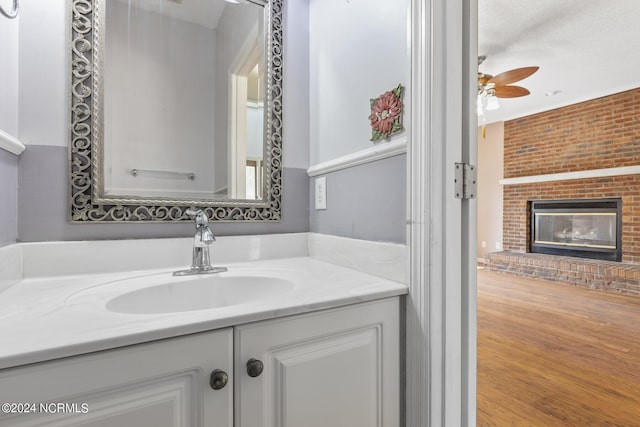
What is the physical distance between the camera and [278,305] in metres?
0.63

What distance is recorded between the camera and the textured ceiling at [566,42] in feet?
7.23

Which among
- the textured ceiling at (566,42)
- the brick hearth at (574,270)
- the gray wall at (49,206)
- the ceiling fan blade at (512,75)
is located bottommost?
the brick hearth at (574,270)

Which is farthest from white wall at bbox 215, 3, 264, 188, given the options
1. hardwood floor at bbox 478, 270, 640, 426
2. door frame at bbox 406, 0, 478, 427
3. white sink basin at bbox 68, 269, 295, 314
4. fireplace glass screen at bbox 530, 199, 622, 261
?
fireplace glass screen at bbox 530, 199, 622, 261

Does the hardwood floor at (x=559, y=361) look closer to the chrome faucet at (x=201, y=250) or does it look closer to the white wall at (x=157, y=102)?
the chrome faucet at (x=201, y=250)

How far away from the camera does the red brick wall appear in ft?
11.7

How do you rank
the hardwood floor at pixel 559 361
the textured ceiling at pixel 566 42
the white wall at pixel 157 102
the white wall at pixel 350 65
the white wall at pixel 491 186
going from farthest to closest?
the white wall at pixel 491 186 < the textured ceiling at pixel 566 42 < the hardwood floor at pixel 559 361 < the white wall at pixel 157 102 < the white wall at pixel 350 65

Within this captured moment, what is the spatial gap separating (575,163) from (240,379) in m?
5.00

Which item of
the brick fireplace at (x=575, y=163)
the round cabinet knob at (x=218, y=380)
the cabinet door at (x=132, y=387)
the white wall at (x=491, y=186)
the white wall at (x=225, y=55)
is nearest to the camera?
the cabinet door at (x=132, y=387)

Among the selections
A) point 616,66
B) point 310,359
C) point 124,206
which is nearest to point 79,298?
point 124,206

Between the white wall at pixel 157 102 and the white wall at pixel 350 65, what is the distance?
419mm

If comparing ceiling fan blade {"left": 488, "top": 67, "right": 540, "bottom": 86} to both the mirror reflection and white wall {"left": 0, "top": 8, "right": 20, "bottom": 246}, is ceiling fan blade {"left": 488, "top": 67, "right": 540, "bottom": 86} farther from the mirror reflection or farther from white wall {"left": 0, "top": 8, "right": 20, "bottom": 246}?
white wall {"left": 0, "top": 8, "right": 20, "bottom": 246}

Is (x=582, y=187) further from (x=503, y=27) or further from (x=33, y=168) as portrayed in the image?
(x=33, y=168)

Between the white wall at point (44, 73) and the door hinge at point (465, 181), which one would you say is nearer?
the door hinge at point (465, 181)

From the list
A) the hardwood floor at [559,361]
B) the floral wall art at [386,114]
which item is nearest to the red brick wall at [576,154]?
the hardwood floor at [559,361]
